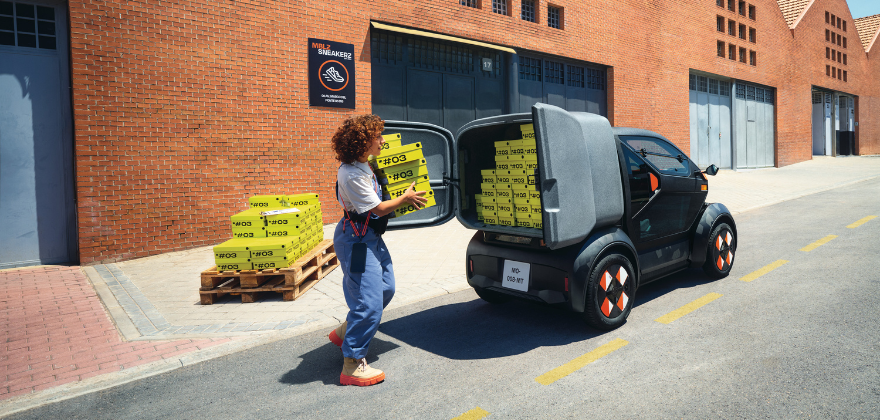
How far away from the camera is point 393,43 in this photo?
1144 centimetres

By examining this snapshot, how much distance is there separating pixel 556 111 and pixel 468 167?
1200mm

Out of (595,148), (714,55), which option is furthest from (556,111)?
(714,55)

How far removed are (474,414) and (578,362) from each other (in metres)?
1.05

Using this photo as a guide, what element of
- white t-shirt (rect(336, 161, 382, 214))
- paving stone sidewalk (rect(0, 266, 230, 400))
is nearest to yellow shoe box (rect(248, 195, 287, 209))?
paving stone sidewalk (rect(0, 266, 230, 400))

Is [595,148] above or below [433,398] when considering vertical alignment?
above

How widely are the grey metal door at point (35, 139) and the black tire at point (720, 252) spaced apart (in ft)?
30.2

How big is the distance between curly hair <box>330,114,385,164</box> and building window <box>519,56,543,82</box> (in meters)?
11.3

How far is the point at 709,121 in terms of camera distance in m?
21.1

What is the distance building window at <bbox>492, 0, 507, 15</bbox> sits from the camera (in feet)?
43.8

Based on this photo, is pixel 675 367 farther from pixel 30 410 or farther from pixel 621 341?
pixel 30 410

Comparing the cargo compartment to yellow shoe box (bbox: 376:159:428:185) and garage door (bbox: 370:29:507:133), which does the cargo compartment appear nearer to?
yellow shoe box (bbox: 376:159:428:185)

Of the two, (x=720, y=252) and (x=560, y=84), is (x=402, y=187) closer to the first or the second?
(x=720, y=252)

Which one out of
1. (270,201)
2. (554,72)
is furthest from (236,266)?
(554,72)

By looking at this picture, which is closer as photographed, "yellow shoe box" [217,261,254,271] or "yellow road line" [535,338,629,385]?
"yellow road line" [535,338,629,385]
